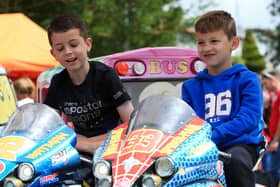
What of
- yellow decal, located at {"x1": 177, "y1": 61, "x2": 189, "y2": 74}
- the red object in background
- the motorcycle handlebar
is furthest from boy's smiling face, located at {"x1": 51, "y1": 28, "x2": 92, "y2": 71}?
the red object in background

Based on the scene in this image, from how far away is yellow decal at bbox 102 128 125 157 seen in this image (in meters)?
2.89

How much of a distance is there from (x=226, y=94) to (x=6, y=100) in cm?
330

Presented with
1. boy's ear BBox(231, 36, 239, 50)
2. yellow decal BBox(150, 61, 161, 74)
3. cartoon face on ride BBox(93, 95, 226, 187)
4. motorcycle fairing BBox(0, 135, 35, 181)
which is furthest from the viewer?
yellow decal BBox(150, 61, 161, 74)

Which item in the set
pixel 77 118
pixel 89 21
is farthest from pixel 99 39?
pixel 77 118

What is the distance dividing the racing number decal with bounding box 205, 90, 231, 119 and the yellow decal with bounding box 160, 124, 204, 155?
70 centimetres

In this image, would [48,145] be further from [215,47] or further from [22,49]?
[22,49]

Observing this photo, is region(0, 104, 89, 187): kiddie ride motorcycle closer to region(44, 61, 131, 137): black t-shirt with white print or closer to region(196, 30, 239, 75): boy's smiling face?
region(44, 61, 131, 137): black t-shirt with white print

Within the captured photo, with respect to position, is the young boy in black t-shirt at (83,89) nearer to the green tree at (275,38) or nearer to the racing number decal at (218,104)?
the racing number decal at (218,104)

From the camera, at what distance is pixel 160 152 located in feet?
8.97

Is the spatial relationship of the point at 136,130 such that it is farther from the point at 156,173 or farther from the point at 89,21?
the point at 89,21

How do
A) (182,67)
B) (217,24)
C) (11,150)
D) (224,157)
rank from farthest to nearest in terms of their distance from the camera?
1. (182,67)
2. (217,24)
3. (11,150)
4. (224,157)

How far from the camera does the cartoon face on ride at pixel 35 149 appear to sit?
3.13 meters

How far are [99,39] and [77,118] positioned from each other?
13.3 metres

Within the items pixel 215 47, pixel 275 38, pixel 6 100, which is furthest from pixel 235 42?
pixel 275 38
